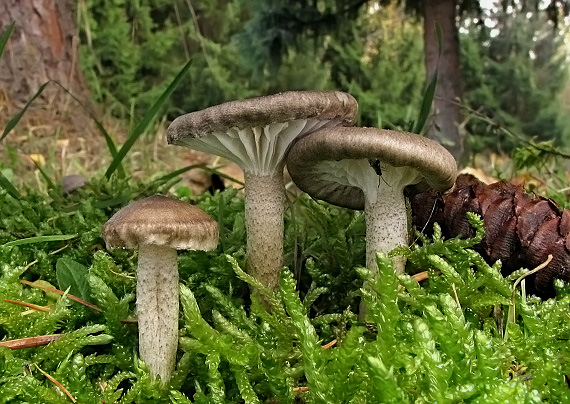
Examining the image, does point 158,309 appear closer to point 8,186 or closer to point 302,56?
point 8,186

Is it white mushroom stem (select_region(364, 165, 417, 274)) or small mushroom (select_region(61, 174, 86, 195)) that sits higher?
white mushroom stem (select_region(364, 165, 417, 274))

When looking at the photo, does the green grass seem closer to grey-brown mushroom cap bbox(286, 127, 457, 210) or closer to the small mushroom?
grey-brown mushroom cap bbox(286, 127, 457, 210)

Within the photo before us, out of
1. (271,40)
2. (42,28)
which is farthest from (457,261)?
(42,28)

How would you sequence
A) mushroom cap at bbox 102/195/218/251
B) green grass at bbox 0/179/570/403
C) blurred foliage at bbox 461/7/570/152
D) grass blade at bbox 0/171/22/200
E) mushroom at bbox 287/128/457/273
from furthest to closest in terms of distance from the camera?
blurred foliage at bbox 461/7/570/152 < grass blade at bbox 0/171/22/200 < mushroom at bbox 287/128/457/273 < mushroom cap at bbox 102/195/218/251 < green grass at bbox 0/179/570/403

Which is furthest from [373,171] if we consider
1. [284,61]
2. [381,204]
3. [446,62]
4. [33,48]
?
[284,61]

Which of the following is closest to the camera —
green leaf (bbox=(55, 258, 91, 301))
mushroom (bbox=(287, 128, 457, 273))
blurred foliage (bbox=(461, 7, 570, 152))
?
mushroom (bbox=(287, 128, 457, 273))

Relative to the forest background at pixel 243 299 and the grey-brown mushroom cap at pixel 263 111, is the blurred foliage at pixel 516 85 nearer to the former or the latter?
the forest background at pixel 243 299

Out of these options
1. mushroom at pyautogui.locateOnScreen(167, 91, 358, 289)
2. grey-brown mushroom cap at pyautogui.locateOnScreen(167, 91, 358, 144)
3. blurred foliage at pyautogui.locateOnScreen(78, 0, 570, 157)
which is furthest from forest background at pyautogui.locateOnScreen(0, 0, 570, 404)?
blurred foliage at pyautogui.locateOnScreen(78, 0, 570, 157)
